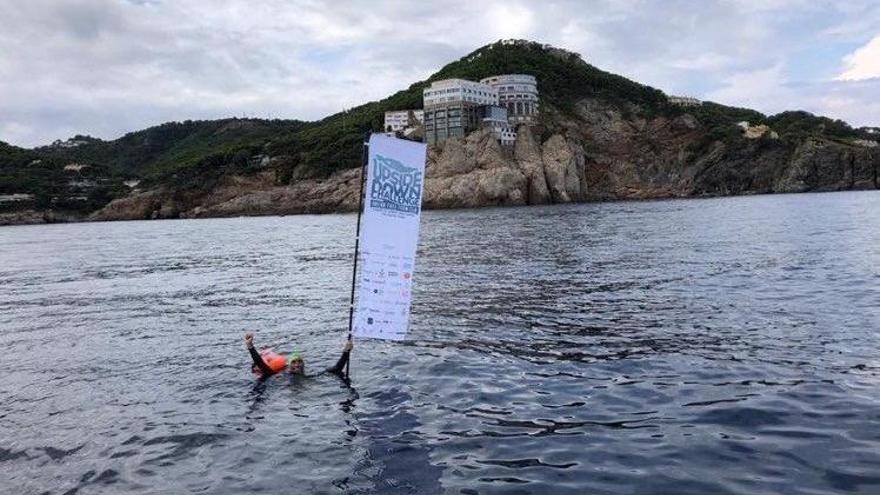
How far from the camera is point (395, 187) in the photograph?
50.9 ft

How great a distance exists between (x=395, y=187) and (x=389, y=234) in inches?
45.8

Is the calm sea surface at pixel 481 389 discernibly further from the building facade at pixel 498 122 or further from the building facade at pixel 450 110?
the building facade at pixel 450 110

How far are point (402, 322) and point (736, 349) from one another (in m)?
10.0

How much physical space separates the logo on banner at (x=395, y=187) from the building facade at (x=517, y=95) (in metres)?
176

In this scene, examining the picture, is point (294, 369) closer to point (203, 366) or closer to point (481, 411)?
point (203, 366)

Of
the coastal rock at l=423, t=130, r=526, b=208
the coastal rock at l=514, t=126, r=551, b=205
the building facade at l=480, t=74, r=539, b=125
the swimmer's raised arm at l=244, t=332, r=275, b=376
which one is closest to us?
the swimmer's raised arm at l=244, t=332, r=275, b=376

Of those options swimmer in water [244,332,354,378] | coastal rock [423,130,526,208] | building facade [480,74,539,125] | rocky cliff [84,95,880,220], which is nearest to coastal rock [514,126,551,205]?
rocky cliff [84,95,880,220]

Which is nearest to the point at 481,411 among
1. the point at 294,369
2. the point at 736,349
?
the point at 294,369

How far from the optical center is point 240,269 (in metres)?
49.8

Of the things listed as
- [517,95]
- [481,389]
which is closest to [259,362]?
[481,389]

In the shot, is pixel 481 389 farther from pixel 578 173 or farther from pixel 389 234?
pixel 578 173

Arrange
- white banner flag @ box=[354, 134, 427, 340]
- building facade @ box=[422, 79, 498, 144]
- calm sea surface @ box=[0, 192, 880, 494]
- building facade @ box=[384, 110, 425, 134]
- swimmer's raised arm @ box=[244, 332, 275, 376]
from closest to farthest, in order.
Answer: calm sea surface @ box=[0, 192, 880, 494]
white banner flag @ box=[354, 134, 427, 340]
swimmer's raised arm @ box=[244, 332, 275, 376]
building facade @ box=[422, 79, 498, 144]
building facade @ box=[384, 110, 425, 134]

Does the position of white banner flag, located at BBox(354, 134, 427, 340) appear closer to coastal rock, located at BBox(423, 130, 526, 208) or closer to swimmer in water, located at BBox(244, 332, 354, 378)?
swimmer in water, located at BBox(244, 332, 354, 378)

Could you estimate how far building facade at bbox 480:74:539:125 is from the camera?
18925 centimetres
